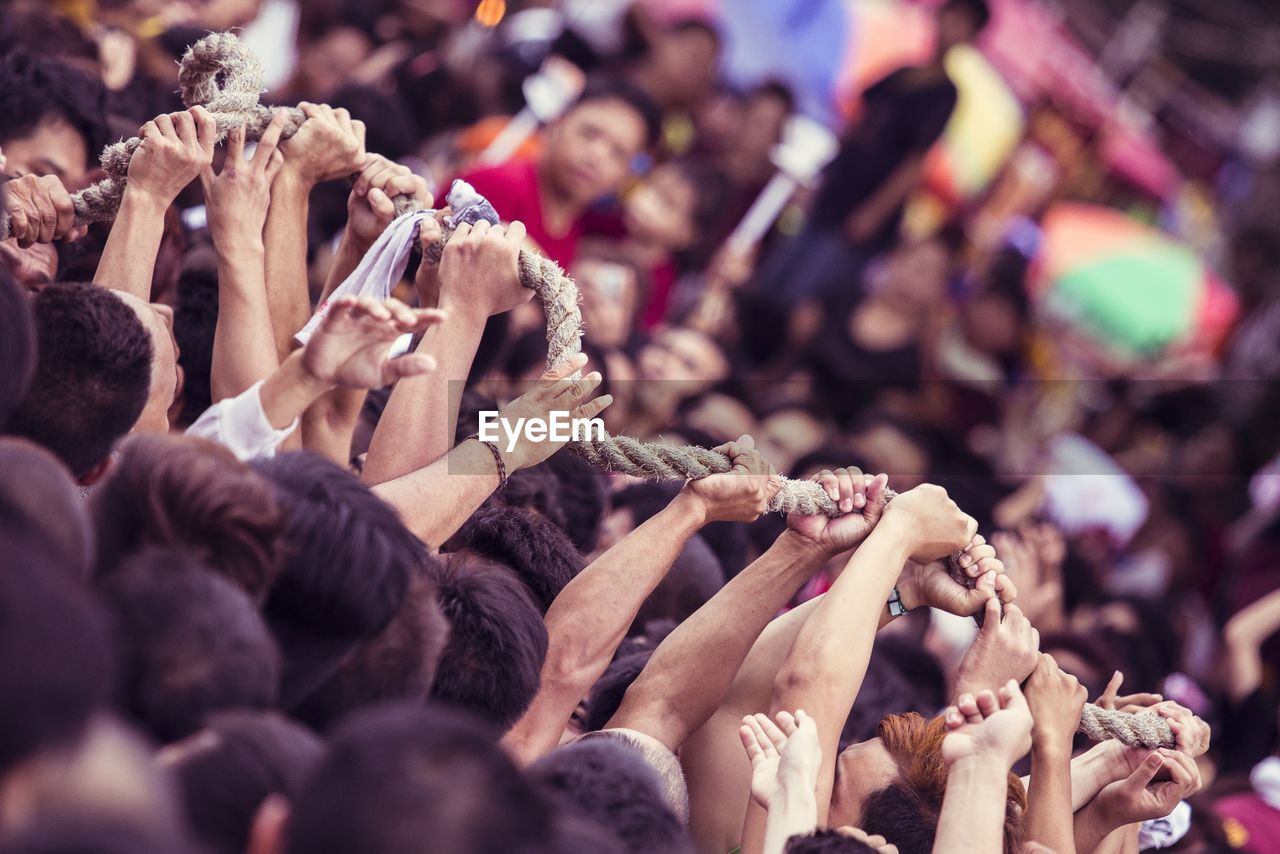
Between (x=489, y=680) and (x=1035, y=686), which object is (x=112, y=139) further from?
(x=1035, y=686)

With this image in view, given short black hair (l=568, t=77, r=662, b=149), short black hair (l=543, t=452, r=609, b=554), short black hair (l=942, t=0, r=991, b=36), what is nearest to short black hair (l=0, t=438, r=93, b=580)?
short black hair (l=543, t=452, r=609, b=554)

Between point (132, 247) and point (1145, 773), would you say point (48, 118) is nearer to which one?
point (132, 247)

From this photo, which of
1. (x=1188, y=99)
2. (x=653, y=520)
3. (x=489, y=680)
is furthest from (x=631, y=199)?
(x=1188, y=99)

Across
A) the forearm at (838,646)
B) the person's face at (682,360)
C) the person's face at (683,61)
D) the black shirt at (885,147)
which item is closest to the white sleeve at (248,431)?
the forearm at (838,646)

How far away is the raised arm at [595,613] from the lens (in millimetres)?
2238

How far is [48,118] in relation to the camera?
2.87 m

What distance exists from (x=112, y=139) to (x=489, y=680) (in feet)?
5.34

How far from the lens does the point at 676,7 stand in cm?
625

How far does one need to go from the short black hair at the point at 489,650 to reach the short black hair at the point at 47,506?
25.8 inches

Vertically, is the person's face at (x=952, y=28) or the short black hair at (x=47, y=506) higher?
the short black hair at (x=47, y=506)

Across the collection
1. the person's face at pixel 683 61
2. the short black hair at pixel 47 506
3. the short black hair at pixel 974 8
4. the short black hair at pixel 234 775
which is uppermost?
the short black hair at pixel 47 506

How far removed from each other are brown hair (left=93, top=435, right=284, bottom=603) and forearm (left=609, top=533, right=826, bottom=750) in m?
0.89

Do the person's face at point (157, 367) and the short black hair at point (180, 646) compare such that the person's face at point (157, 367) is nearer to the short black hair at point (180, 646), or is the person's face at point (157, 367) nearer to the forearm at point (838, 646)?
the short black hair at point (180, 646)

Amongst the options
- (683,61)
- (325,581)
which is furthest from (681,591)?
(683,61)
